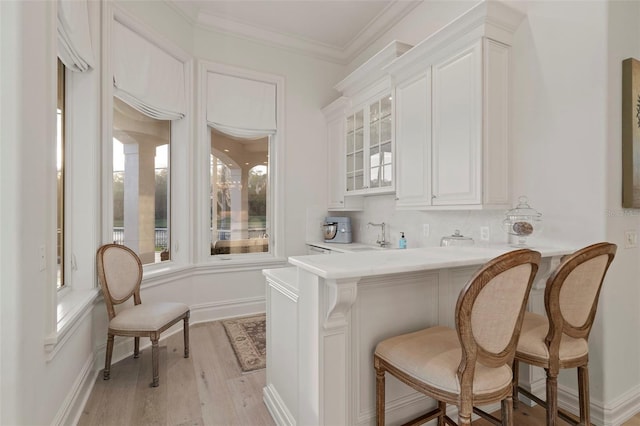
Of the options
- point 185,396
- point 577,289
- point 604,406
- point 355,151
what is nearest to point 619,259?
point 577,289

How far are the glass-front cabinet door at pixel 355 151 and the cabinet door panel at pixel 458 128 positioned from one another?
3.89ft

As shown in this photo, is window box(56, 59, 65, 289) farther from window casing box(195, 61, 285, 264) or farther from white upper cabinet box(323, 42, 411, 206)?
white upper cabinet box(323, 42, 411, 206)

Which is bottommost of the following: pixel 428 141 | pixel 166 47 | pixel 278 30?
pixel 428 141

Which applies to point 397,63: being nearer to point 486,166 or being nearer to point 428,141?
point 428,141

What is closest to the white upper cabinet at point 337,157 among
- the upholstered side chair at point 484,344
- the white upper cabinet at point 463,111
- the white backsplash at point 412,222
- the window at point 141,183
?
the white backsplash at point 412,222

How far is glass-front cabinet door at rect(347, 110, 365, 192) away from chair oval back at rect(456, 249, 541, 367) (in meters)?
2.50

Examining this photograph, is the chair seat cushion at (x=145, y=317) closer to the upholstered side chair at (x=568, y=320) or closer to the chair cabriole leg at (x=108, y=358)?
the chair cabriole leg at (x=108, y=358)

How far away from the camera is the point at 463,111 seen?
2.36 metres

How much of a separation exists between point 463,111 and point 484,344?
173cm

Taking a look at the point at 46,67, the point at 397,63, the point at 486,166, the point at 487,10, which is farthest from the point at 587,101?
the point at 46,67

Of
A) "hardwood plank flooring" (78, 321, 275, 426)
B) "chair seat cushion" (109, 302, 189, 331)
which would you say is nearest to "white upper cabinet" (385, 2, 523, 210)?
"hardwood plank flooring" (78, 321, 275, 426)

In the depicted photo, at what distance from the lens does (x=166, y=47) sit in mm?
3229

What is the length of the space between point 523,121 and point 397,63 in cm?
116

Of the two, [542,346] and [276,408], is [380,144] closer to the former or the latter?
[542,346]
